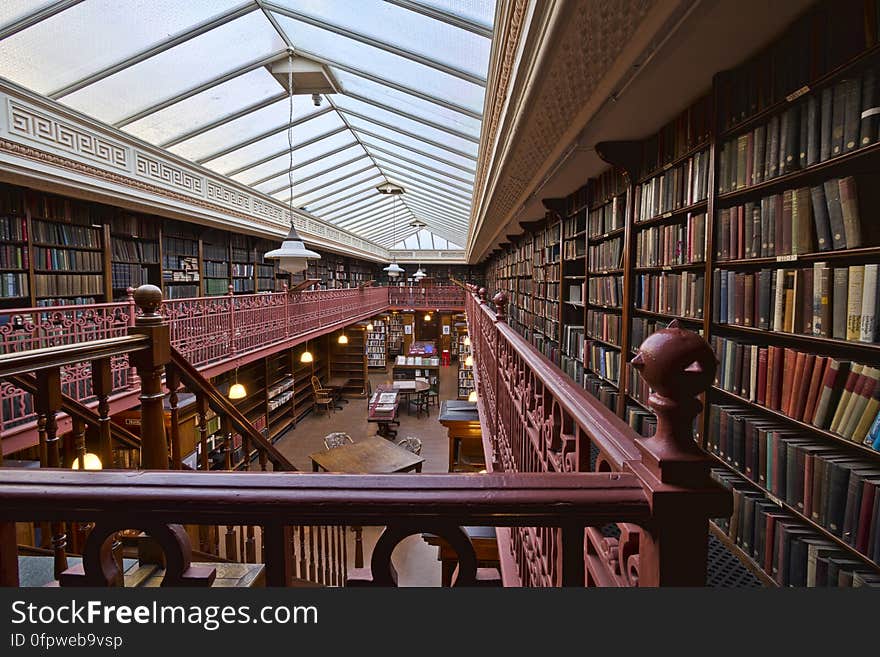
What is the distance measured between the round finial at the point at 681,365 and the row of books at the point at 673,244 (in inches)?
72.1

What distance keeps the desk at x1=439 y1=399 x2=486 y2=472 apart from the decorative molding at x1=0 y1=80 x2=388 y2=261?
4.25m

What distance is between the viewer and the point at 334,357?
13.4 meters

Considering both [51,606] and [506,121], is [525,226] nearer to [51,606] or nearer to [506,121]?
[506,121]

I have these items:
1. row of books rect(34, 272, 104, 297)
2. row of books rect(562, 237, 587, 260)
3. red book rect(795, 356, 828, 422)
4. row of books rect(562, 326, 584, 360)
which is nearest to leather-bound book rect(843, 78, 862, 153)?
red book rect(795, 356, 828, 422)

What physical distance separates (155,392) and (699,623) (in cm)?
172

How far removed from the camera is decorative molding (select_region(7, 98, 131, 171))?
3547 mm

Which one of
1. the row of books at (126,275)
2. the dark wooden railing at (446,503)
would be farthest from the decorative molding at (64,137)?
the dark wooden railing at (446,503)

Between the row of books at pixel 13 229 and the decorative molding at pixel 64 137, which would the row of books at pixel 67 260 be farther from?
the decorative molding at pixel 64 137

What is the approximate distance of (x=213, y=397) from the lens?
2076mm

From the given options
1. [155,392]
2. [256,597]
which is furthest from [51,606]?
[155,392]

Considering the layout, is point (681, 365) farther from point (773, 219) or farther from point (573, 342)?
point (573, 342)

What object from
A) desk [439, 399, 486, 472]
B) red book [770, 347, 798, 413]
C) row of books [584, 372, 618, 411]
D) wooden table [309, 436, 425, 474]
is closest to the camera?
red book [770, 347, 798, 413]

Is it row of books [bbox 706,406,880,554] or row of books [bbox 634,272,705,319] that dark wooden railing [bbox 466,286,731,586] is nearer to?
row of books [bbox 706,406,880,554]

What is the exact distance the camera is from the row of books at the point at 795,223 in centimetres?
134
